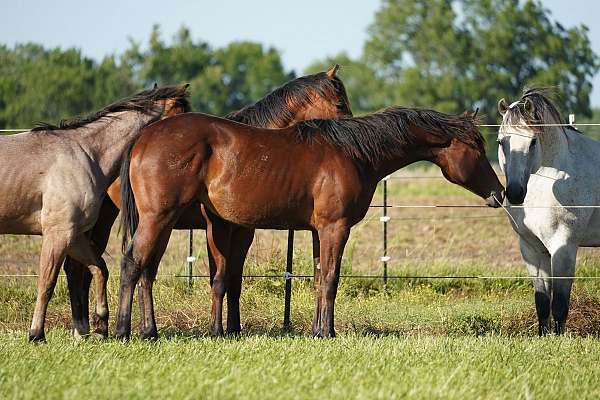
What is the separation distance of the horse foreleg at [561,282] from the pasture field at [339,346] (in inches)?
21.8

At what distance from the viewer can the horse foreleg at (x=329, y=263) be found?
7512 mm

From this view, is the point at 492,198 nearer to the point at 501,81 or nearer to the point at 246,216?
the point at 246,216

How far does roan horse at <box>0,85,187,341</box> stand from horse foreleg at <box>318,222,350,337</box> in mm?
1859

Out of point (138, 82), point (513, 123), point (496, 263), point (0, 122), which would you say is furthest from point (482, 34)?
point (513, 123)

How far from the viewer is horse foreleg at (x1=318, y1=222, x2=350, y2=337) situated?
7.51m

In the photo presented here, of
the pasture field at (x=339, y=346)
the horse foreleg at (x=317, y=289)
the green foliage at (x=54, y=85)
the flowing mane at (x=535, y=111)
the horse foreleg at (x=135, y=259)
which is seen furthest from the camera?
the green foliage at (x=54, y=85)

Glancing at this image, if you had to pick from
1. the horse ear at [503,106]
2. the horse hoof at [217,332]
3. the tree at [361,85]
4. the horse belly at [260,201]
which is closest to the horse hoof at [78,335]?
the horse hoof at [217,332]

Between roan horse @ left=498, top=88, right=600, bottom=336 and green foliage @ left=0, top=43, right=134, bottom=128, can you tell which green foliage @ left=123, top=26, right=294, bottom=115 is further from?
roan horse @ left=498, top=88, right=600, bottom=336

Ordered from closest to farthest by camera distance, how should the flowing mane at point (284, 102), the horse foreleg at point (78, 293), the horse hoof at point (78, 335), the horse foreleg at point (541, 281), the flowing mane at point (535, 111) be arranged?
the horse hoof at point (78, 335) < the horse foreleg at point (78, 293) < the flowing mane at point (535, 111) < the horse foreleg at point (541, 281) < the flowing mane at point (284, 102)

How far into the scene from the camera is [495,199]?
8.01m

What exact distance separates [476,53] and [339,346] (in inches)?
1851

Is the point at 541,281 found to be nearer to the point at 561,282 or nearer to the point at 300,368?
the point at 561,282

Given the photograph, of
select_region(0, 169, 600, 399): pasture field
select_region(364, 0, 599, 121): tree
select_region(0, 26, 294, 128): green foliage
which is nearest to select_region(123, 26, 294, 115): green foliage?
select_region(0, 26, 294, 128): green foliage

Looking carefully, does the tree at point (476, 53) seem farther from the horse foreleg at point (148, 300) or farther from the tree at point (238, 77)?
the horse foreleg at point (148, 300)
